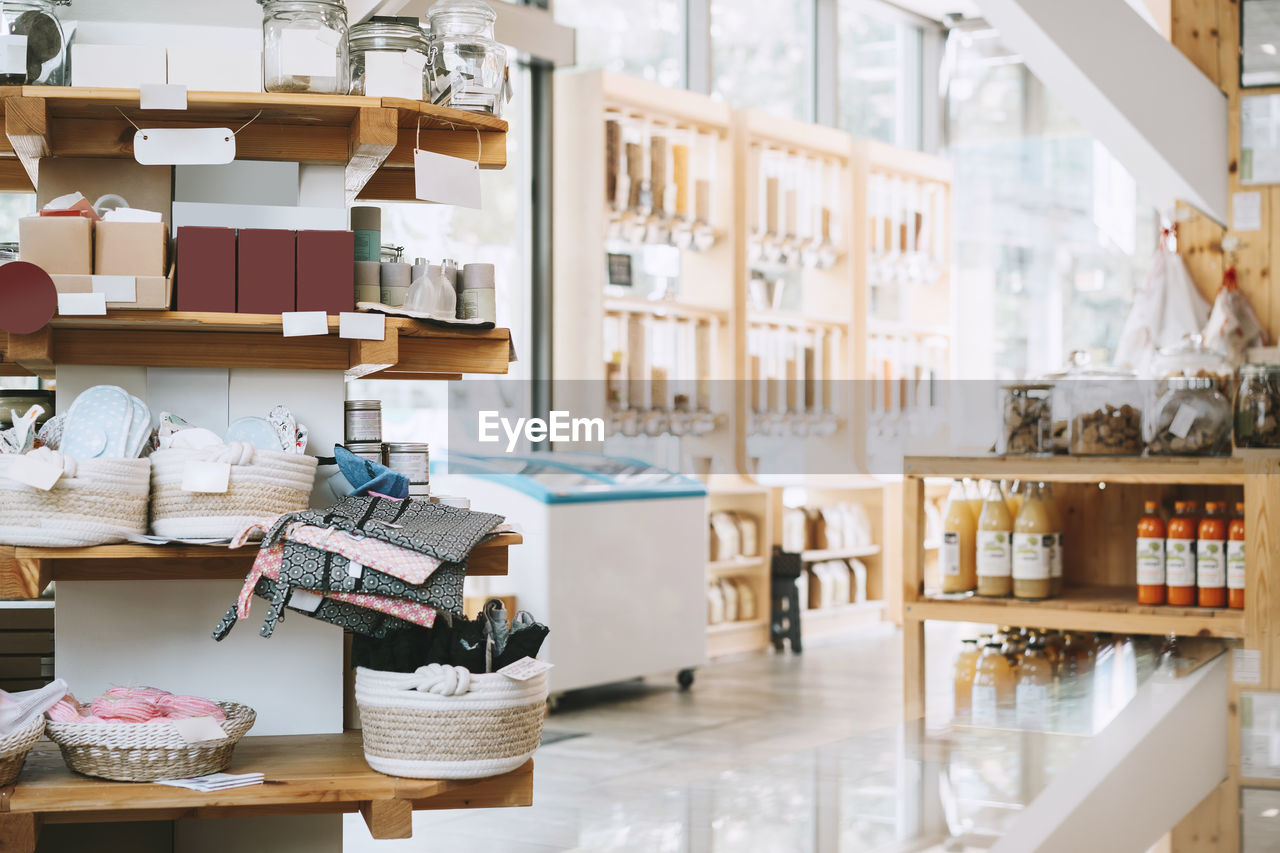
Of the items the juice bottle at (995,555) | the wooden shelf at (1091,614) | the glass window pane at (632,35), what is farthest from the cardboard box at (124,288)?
the glass window pane at (632,35)

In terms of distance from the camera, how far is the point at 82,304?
Result: 2.11 meters

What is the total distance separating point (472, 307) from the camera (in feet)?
7.83

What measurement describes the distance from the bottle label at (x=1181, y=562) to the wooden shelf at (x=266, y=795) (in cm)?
170

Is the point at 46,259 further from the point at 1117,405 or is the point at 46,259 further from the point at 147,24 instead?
the point at 1117,405

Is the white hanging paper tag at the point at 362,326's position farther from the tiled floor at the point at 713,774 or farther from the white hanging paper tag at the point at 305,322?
the tiled floor at the point at 713,774

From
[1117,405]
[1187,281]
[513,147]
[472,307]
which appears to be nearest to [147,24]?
[472,307]

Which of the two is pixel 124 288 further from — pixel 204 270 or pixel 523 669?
pixel 523 669

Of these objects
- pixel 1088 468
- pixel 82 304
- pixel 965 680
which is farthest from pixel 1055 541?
pixel 82 304

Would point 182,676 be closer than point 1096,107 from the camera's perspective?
Yes

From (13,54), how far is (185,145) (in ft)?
0.93

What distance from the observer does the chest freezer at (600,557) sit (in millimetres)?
5074

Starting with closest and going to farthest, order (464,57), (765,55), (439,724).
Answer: (439,724) → (464,57) → (765,55)

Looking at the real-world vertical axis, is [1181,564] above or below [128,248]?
below

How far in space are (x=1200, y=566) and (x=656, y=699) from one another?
104 inches
